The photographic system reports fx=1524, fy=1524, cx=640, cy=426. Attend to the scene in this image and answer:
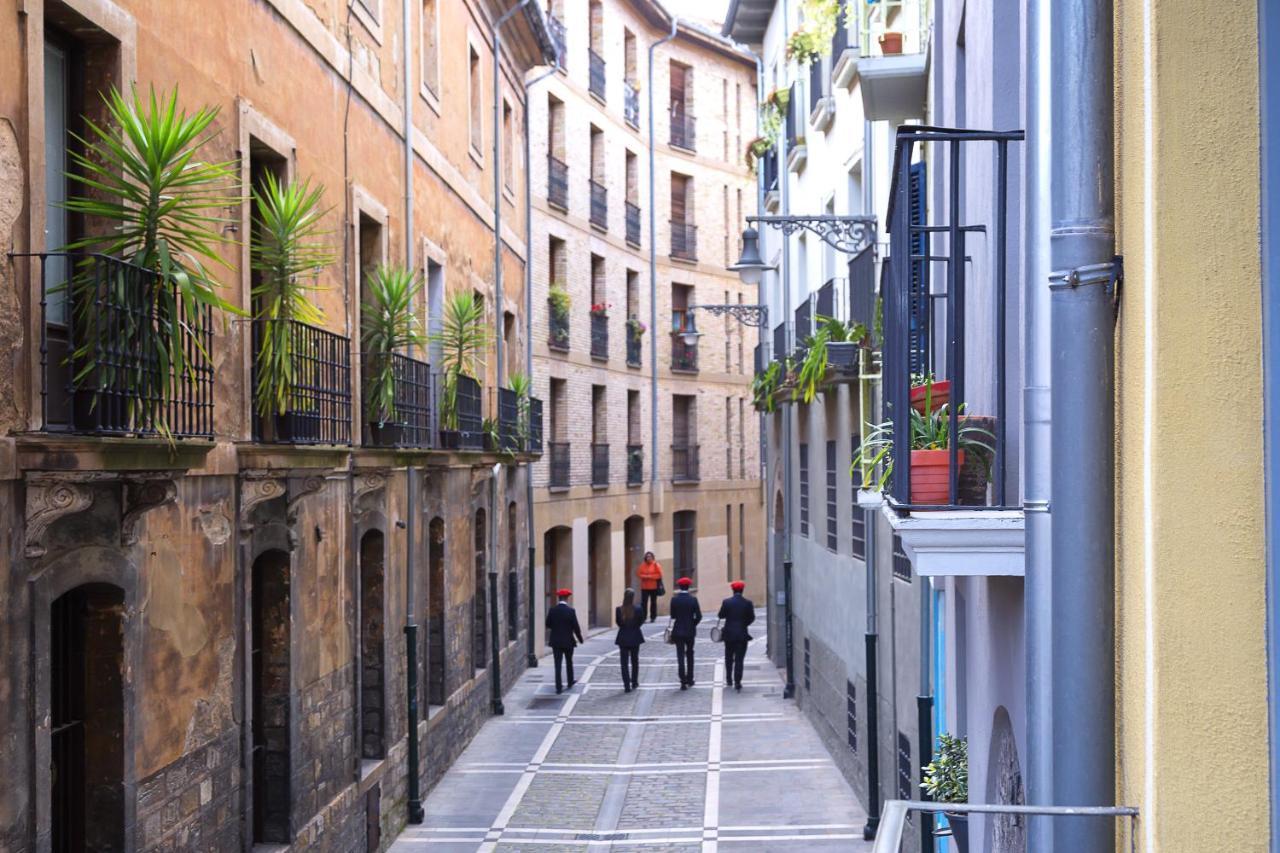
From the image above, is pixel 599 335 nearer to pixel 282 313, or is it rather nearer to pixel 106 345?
pixel 282 313

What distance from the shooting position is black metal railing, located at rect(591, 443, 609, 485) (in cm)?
3344

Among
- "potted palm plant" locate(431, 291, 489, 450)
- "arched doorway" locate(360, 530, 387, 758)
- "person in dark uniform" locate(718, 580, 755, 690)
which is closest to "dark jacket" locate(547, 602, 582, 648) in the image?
"person in dark uniform" locate(718, 580, 755, 690)

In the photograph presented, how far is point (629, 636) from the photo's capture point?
23.6 m

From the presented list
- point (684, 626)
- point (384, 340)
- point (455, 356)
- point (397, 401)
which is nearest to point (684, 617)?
point (684, 626)

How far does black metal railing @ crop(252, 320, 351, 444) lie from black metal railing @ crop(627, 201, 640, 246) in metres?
23.6

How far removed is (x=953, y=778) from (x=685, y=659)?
52.2ft

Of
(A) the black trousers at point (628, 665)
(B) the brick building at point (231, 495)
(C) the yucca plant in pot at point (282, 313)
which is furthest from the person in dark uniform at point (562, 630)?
(C) the yucca plant in pot at point (282, 313)

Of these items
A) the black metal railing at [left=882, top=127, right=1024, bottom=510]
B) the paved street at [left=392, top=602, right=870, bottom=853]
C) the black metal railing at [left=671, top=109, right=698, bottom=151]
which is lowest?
the paved street at [left=392, top=602, right=870, bottom=853]

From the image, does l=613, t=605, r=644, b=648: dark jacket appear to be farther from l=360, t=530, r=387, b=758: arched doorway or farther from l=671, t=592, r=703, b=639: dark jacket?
l=360, t=530, r=387, b=758: arched doorway

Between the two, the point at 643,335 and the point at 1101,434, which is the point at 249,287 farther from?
the point at 643,335

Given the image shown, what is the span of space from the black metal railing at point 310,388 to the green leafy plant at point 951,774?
5.47 m

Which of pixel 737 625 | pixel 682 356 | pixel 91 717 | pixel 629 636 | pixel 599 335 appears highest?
pixel 599 335

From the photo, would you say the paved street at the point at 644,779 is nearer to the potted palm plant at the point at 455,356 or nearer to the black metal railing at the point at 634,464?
the potted palm plant at the point at 455,356

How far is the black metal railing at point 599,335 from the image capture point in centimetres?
3350
